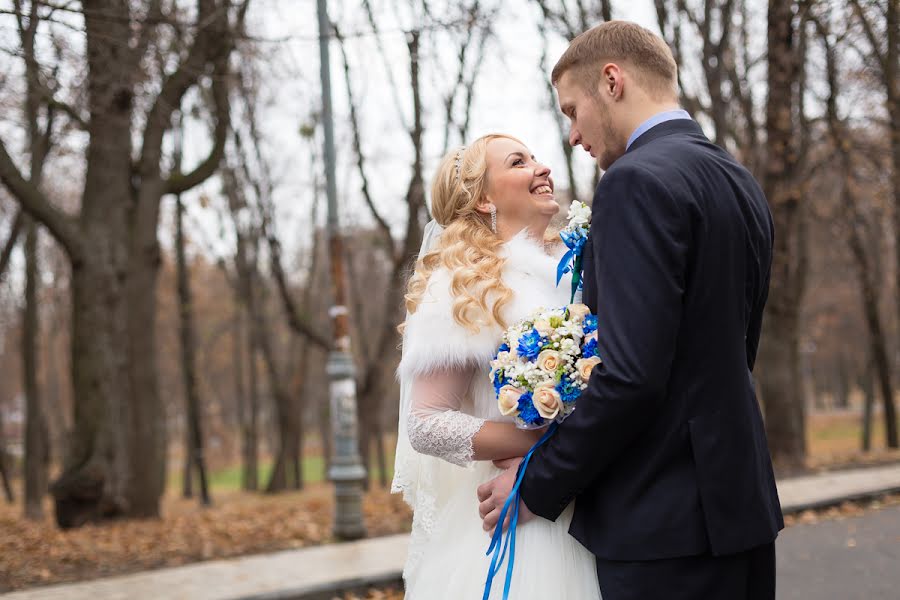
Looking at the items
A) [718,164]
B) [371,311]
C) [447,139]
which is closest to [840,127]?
[447,139]

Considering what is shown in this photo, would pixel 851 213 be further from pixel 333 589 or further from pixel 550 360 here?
pixel 550 360

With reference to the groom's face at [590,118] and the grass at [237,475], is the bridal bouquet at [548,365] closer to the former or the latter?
the groom's face at [590,118]

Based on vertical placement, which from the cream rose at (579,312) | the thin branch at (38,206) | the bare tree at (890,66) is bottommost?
the cream rose at (579,312)

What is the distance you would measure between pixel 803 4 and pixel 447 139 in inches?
276

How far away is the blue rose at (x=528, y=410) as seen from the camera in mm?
2480

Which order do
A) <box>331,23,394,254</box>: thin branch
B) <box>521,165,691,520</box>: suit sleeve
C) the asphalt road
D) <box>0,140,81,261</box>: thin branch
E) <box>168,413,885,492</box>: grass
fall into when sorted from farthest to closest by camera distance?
<box>168,413,885,492</box>: grass, <box>331,23,394,254</box>: thin branch, <box>0,140,81,261</box>: thin branch, the asphalt road, <box>521,165,691,520</box>: suit sleeve

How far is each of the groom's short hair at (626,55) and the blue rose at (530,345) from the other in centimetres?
71

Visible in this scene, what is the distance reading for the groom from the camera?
212cm

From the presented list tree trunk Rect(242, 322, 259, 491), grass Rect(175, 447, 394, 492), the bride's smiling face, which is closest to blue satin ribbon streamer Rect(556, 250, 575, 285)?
the bride's smiling face

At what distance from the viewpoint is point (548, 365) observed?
2.39 metres

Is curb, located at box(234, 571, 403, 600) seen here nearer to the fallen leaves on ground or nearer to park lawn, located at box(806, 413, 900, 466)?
the fallen leaves on ground

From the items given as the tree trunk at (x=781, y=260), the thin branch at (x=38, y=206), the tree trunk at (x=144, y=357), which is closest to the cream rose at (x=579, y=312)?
the thin branch at (x=38, y=206)

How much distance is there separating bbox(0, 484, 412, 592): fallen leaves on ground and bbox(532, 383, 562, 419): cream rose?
22.7ft

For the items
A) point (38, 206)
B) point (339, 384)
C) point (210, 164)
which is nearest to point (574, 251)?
point (339, 384)
